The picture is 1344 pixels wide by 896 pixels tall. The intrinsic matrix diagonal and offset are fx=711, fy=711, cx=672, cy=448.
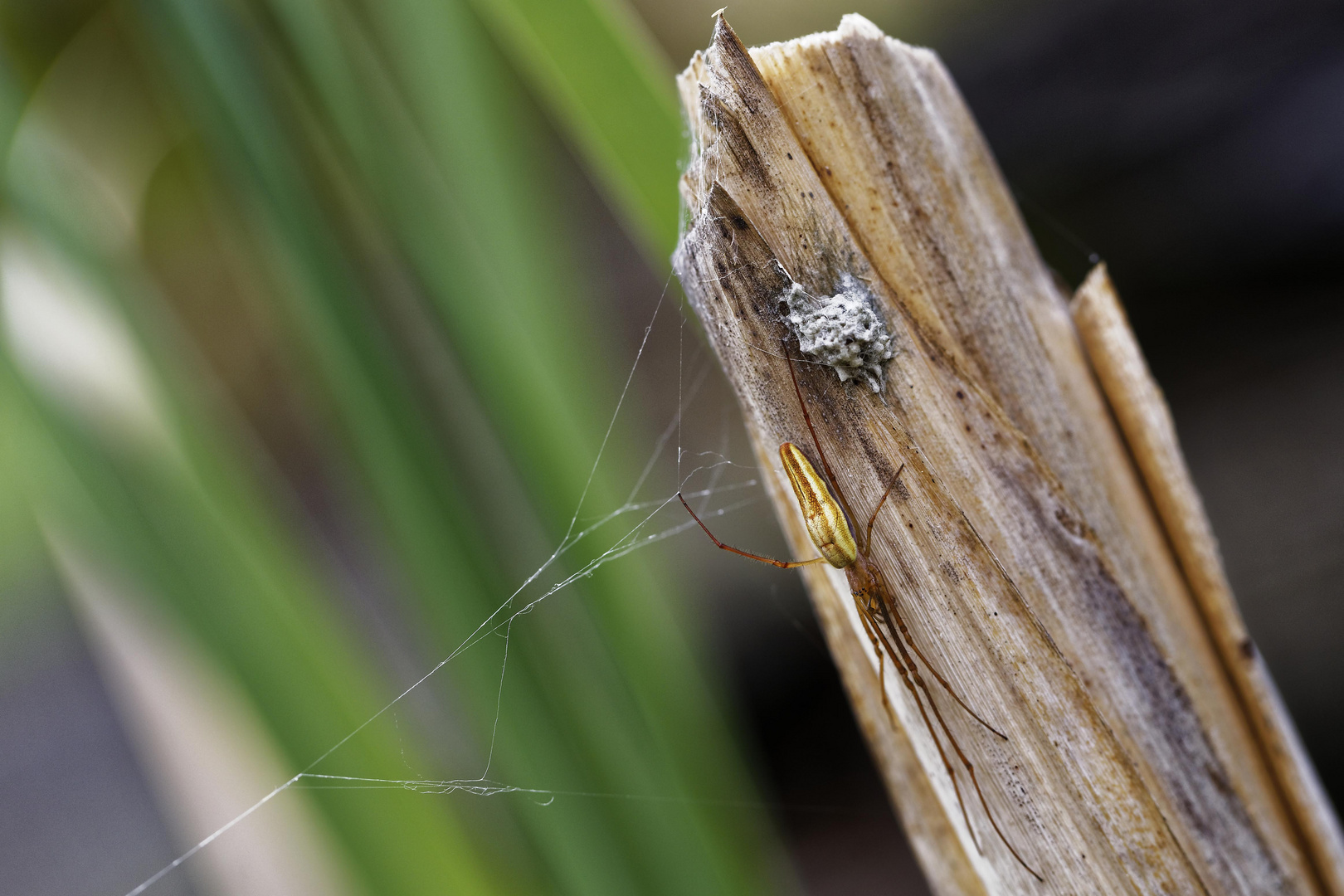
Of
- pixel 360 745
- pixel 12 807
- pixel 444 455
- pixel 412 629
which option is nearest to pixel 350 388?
pixel 444 455

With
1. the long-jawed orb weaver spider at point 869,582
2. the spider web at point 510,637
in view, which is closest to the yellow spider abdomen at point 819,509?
the long-jawed orb weaver spider at point 869,582

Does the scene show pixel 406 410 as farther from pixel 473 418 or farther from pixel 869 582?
pixel 869 582

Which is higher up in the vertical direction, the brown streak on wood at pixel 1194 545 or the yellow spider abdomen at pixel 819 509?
the yellow spider abdomen at pixel 819 509

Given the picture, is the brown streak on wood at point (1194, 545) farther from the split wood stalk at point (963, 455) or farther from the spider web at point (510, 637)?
the spider web at point (510, 637)

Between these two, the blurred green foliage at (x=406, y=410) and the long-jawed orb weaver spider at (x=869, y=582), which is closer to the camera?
the long-jawed orb weaver spider at (x=869, y=582)

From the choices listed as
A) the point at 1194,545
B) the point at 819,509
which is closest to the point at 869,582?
the point at 819,509

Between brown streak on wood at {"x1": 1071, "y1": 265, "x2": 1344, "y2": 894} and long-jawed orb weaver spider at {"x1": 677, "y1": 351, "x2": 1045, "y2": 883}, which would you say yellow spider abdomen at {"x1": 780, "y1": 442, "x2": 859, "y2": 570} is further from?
brown streak on wood at {"x1": 1071, "y1": 265, "x2": 1344, "y2": 894}
